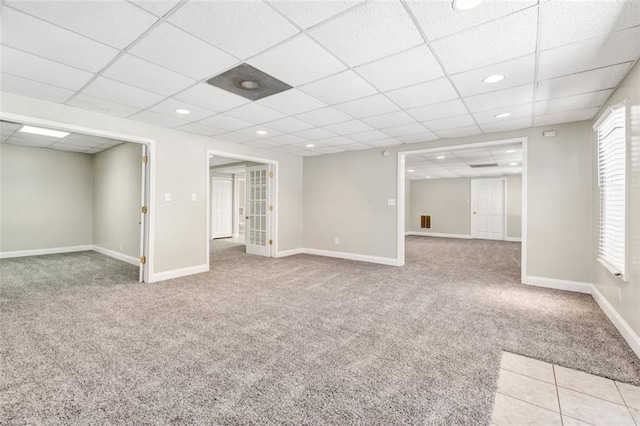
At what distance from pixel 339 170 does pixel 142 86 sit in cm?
433

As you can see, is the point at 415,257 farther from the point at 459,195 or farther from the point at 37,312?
the point at 37,312

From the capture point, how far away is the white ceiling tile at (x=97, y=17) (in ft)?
5.91

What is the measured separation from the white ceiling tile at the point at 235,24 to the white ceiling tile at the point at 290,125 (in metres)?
1.90

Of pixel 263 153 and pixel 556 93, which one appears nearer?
pixel 556 93

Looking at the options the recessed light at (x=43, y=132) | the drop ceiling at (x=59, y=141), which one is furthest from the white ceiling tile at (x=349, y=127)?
the recessed light at (x=43, y=132)

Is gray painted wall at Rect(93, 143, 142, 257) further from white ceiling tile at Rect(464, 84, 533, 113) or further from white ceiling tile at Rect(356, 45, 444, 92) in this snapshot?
white ceiling tile at Rect(464, 84, 533, 113)

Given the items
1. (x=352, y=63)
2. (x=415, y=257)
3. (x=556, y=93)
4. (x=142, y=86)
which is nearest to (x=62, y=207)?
(x=142, y=86)

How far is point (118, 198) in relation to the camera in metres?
6.32

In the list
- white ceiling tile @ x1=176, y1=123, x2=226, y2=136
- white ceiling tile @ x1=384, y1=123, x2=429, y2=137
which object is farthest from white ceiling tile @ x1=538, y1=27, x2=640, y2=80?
white ceiling tile @ x1=176, y1=123, x2=226, y2=136

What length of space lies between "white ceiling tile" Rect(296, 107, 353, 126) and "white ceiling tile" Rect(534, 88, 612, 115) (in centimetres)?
235

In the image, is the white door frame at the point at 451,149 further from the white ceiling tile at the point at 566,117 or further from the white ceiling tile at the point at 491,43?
the white ceiling tile at the point at 491,43

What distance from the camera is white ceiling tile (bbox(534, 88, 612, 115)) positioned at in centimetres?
317

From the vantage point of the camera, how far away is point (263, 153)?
6.34 metres

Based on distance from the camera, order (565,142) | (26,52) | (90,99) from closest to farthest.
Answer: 1. (26,52)
2. (90,99)
3. (565,142)
